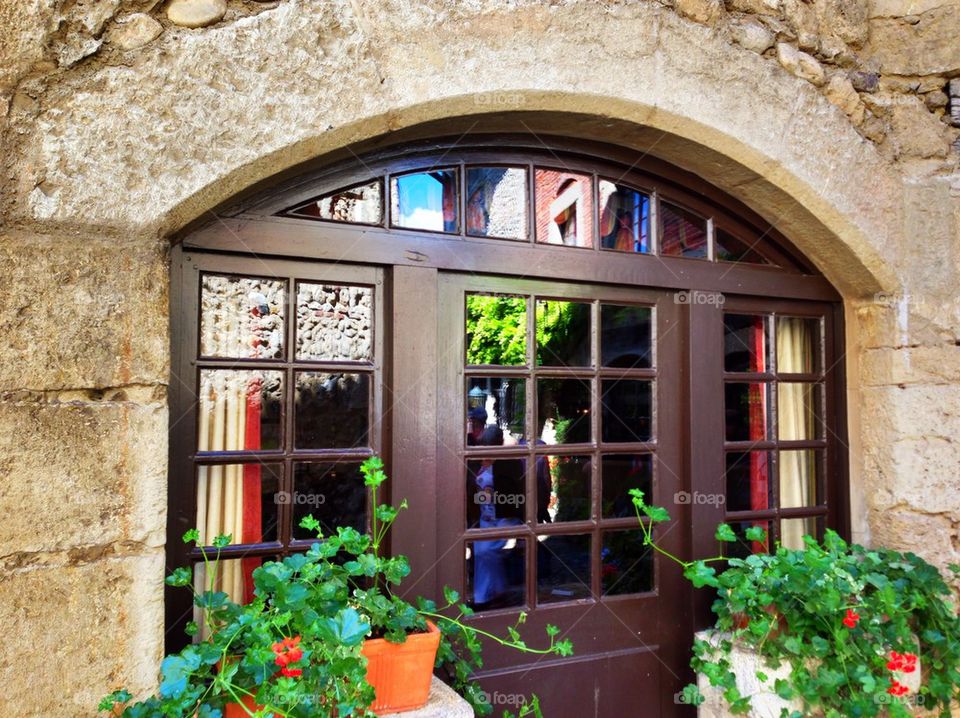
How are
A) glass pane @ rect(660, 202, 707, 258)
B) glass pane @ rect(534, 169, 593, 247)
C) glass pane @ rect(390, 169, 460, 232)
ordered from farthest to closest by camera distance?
glass pane @ rect(660, 202, 707, 258)
glass pane @ rect(534, 169, 593, 247)
glass pane @ rect(390, 169, 460, 232)

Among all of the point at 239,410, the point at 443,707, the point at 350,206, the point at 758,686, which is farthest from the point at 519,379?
the point at 758,686

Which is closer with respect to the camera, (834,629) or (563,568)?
(834,629)

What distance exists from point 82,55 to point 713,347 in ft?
7.06

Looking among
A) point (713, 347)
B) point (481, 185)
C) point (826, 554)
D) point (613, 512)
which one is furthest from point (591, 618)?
point (481, 185)

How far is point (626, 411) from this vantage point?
2.46 metres

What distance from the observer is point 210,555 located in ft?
6.28

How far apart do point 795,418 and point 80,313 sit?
8.32ft

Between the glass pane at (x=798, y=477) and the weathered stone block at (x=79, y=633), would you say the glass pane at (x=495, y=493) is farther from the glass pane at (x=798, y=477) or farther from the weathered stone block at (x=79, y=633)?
the glass pane at (x=798, y=477)

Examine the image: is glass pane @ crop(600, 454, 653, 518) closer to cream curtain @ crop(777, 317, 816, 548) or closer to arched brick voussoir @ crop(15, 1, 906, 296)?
cream curtain @ crop(777, 317, 816, 548)

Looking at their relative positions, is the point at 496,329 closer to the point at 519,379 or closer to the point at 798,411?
the point at 519,379

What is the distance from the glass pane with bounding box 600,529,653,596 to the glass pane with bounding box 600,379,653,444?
35 centimetres

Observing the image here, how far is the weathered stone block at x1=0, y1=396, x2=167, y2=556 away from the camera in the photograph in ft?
4.85

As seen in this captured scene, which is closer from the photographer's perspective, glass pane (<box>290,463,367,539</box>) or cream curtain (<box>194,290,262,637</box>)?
cream curtain (<box>194,290,262,637</box>)

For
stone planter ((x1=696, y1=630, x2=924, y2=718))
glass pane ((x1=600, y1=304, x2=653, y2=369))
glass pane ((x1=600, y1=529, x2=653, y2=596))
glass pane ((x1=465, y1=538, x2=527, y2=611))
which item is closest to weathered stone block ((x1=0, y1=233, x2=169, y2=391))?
glass pane ((x1=465, y1=538, x2=527, y2=611))
